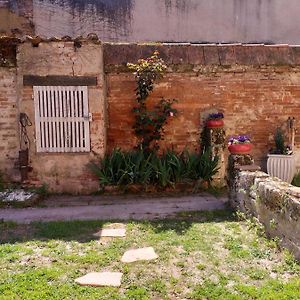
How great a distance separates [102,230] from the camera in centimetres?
539

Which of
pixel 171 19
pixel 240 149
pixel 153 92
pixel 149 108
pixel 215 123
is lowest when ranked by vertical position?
pixel 240 149

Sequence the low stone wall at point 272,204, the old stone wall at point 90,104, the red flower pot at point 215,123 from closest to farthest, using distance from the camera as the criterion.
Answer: the low stone wall at point 272,204 < the old stone wall at point 90,104 < the red flower pot at point 215,123

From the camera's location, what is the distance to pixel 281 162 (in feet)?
25.9

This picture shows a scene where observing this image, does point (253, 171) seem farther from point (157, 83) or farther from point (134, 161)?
point (157, 83)

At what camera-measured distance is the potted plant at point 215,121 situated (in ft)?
25.5

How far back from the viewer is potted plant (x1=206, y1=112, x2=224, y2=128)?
777cm

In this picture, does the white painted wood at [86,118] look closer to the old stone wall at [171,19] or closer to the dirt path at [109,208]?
the dirt path at [109,208]

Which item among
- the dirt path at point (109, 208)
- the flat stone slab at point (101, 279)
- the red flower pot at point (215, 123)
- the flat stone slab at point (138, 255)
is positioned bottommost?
the dirt path at point (109, 208)

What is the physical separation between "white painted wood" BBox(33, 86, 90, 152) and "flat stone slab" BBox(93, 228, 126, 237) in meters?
2.43

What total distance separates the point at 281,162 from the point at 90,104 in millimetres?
3955

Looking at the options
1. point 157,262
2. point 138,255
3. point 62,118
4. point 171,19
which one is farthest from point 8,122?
point 171,19

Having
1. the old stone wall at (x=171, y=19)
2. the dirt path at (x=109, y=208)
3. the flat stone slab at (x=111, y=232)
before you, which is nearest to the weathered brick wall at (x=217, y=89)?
the dirt path at (x=109, y=208)

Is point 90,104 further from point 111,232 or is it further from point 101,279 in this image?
point 101,279

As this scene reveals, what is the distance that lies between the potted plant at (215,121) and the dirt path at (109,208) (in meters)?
1.43
